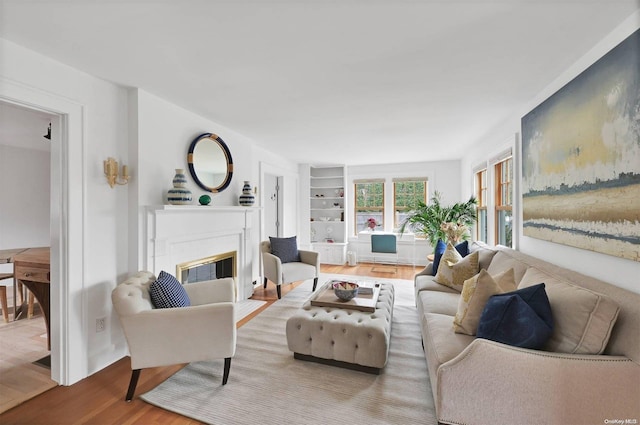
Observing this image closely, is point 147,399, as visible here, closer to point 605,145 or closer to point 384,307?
point 384,307

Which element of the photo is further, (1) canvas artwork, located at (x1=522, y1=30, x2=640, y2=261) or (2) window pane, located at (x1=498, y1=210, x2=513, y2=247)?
(2) window pane, located at (x1=498, y1=210, x2=513, y2=247)

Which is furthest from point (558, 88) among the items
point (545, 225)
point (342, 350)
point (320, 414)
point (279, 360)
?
point (279, 360)

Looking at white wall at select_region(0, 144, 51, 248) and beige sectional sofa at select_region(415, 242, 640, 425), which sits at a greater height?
white wall at select_region(0, 144, 51, 248)

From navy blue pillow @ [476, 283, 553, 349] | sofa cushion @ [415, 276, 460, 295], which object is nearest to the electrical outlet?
navy blue pillow @ [476, 283, 553, 349]

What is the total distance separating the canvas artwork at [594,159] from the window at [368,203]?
13.6ft

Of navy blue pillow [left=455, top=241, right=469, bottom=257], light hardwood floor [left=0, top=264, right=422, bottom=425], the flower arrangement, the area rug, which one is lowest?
light hardwood floor [left=0, top=264, right=422, bottom=425]

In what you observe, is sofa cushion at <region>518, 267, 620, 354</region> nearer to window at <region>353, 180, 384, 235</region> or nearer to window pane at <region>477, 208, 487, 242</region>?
window pane at <region>477, 208, 487, 242</region>

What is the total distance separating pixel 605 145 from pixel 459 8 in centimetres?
122

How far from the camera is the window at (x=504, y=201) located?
3291 millimetres

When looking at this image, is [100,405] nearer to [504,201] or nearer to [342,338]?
[342,338]

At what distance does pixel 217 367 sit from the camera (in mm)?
2189

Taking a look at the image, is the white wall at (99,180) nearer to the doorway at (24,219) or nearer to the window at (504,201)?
the doorway at (24,219)

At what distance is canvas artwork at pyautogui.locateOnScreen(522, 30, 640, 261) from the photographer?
1.43 meters

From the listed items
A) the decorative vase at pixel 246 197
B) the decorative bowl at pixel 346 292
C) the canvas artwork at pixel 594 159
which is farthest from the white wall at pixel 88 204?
the canvas artwork at pixel 594 159
